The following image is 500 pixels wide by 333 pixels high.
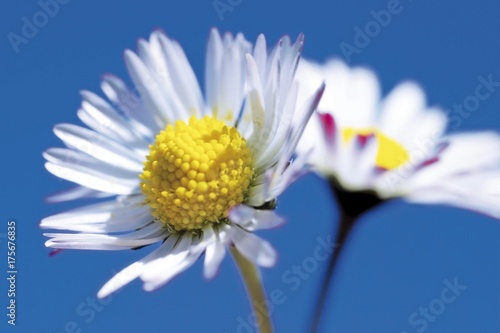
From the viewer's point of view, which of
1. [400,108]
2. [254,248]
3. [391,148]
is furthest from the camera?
[400,108]

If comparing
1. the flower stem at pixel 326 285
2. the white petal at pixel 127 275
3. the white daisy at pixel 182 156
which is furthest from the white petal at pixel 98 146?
the flower stem at pixel 326 285

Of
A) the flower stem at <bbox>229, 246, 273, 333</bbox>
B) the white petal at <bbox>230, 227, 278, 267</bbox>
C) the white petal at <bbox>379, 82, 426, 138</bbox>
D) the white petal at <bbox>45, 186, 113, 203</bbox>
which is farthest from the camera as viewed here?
the white petal at <bbox>379, 82, 426, 138</bbox>

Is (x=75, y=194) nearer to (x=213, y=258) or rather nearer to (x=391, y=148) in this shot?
(x=213, y=258)

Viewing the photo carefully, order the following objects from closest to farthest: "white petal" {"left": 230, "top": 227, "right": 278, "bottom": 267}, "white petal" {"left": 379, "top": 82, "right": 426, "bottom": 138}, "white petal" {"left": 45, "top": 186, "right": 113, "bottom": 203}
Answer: "white petal" {"left": 230, "top": 227, "right": 278, "bottom": 267} → "white petal" {"left": 45, "top": 186, "right": 113, "bottom": 203} → "white petal" {"left": 379, "top": 82, "right": 426, "bottom": 138}

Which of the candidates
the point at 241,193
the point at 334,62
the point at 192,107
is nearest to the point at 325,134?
the point at 241,193

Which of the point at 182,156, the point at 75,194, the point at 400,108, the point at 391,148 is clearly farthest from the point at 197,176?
the point at 400,108

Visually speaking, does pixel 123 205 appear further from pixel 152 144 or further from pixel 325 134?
pixel 325 134

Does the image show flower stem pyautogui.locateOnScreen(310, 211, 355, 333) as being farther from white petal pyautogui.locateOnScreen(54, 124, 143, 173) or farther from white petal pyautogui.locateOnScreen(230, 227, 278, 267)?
white petal pyautogui.locateOnScreen(54, 124, 143, 173)

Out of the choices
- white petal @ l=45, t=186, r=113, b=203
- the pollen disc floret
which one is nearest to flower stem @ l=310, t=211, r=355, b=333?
the pollen disc floret
